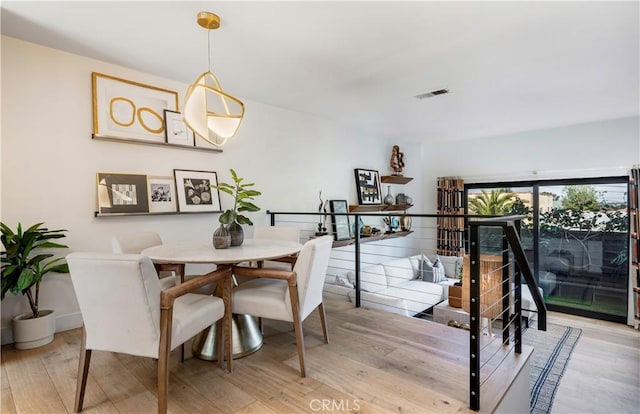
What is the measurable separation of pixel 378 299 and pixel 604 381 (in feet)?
7.65

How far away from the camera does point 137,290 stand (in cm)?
147

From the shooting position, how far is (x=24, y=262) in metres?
2.30

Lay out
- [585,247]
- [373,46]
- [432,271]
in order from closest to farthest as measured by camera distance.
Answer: [373,46] → [585,247] → [432,271]

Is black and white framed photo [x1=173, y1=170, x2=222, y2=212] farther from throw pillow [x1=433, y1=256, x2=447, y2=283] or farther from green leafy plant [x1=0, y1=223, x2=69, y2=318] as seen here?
throw pillow [x1=433, y1=256, x2=447, y2=283]

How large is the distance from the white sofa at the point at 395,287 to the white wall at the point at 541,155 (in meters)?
1.69

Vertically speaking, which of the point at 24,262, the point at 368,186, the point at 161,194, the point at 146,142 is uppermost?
the point at 146,142

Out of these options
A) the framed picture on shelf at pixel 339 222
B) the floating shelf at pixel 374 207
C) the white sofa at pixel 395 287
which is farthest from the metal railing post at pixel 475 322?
the floating shelf at pixel 374 207

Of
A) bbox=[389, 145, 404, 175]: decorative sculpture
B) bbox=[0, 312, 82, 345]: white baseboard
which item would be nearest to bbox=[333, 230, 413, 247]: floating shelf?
bbox=[389, 145, 404, 175]: decorative sculpture

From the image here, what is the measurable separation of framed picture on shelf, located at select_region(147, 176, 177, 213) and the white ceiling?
39.0 inches

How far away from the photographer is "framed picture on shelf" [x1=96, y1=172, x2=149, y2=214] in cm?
280

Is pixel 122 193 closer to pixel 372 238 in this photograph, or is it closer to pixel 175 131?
pixel 175 131

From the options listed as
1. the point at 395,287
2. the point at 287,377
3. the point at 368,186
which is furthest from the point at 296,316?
the point at 368,186

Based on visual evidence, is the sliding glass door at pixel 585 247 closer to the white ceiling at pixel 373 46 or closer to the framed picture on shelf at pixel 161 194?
the white ceiling at pixel 373 46

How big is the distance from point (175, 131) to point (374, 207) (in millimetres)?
3419
